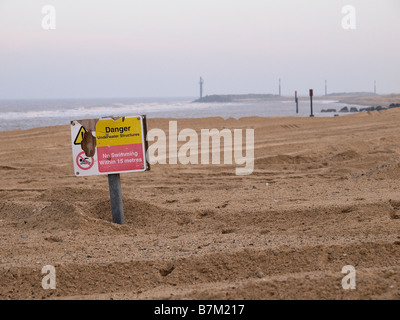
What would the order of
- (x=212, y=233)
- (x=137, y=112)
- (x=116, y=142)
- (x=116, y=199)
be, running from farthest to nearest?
1. (x=137, y=112)
2. (x=116, y=199)
3. (x=116, y=142)
4. (x=212, y=233)

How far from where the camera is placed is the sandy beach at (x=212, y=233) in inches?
166

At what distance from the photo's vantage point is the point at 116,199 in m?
6.73

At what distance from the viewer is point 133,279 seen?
448 centimetres

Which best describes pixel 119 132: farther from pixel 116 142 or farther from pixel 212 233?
pixel 212 233

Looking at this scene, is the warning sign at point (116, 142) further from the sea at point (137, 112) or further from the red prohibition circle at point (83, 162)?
the sea at point (137, 112)

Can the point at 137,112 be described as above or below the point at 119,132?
below

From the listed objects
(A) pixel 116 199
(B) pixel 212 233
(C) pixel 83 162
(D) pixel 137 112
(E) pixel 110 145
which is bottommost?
(D) pixel 137 112

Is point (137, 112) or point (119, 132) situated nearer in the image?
point (119, 132)

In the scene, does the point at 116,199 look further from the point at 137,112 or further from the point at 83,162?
the point at 137,112

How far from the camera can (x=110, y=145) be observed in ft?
21.6

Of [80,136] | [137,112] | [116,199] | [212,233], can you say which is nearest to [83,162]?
[80,136]

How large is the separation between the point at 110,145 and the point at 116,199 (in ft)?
2.23

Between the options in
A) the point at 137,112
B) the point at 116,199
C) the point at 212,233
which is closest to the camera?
the point at 212,233
